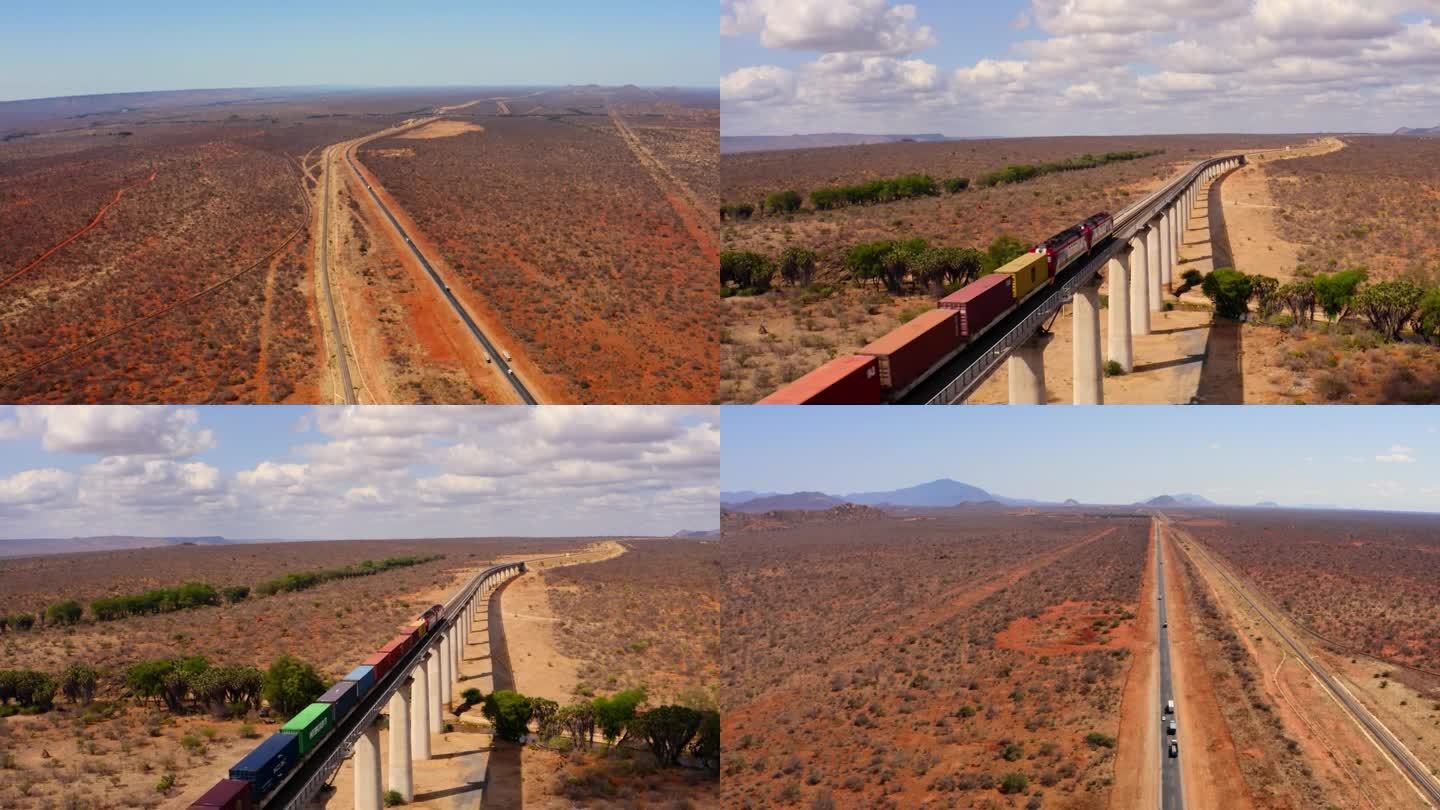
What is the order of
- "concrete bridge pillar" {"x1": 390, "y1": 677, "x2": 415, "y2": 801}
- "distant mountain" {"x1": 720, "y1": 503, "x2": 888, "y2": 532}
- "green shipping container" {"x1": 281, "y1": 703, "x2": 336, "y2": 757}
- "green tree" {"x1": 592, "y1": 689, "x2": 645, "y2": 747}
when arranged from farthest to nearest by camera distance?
"distant mountain" {"x1": 720, "y1": 503, "x2": 888, "y2": 532}
"green tree" {"x1": 592, "y1": 689, "x2": 645, "y2": 747}
"concrete bridge pillar" {"x1": 390, "y1": 677, "x2": 415, "y2": 801}
"green shipping container" {"x1": 281, "y1": 703, "x2": 336, "y2": 757}

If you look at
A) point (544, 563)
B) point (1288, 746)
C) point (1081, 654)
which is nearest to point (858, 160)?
point (544, 563)

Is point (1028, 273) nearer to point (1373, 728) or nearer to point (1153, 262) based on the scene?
point (1373, 728)

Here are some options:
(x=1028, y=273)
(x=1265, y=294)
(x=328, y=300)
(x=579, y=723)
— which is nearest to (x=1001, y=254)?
(x=1265, y=294)

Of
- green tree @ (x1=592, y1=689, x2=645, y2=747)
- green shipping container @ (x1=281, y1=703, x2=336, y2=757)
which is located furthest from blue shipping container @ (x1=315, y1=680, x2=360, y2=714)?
green tree @ (x1=592, y1=689, x2=645, y2=747)

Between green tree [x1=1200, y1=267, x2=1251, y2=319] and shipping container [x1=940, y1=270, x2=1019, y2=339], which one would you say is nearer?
shipping container [x1=940, y1=270, x2=1019, y2=339]

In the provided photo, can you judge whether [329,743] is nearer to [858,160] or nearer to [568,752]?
[568,752]

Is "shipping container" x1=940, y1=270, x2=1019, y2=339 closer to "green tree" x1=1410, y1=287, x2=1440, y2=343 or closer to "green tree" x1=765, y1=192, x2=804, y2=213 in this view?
"green tree" x1=1410, y1=287, x2=1440, y2=343

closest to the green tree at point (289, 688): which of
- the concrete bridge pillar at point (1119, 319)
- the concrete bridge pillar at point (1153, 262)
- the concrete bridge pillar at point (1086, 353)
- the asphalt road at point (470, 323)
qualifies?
the asphalt road at point (470, 323)
